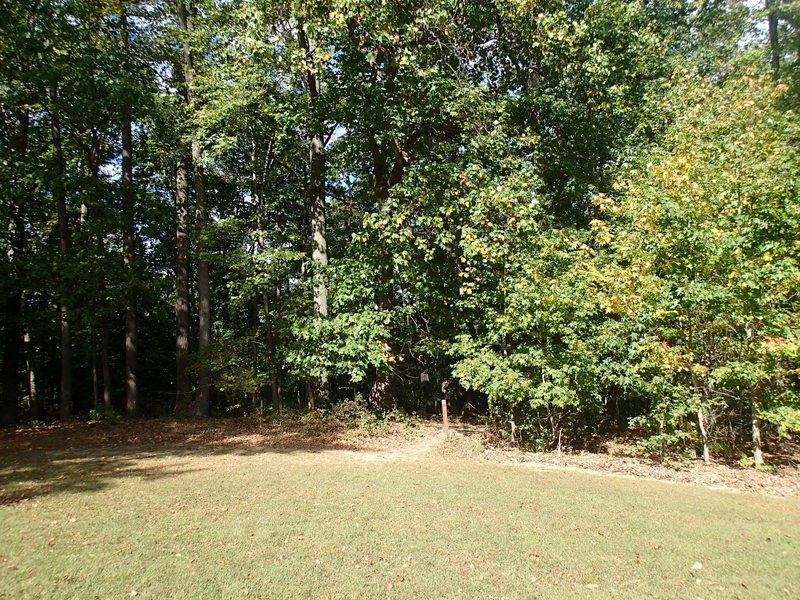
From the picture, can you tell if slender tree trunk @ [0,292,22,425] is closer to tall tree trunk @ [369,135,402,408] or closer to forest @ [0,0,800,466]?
forest @ [0,0,800,466]

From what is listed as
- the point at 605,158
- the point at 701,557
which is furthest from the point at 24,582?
the point at 605,158

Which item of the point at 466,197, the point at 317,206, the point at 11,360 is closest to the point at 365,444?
the point at 466,197

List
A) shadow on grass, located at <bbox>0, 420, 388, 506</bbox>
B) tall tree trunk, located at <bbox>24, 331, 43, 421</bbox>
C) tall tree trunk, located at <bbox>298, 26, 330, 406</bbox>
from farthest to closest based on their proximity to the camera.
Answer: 1. tall tree trunk, located at <bbox>24, 331, 43, 421</bbox>
2. tall tree trunk, located at <bbox>298, 26, 330, 406</bbox>
3. shadow on grass, located at <bbox>0, 420, 388, 506</bbox>

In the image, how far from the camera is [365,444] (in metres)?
11.8

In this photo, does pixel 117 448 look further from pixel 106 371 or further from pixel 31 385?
pixel 31 385

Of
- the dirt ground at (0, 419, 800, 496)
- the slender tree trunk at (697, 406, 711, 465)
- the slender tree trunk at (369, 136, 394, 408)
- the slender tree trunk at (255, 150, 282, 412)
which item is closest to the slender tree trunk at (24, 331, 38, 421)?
the dirt ground at (0, 419, 800, 496)

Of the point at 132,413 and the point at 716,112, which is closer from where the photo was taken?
the point at 716,112

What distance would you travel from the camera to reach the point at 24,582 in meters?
3.76

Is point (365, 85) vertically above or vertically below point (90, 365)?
above

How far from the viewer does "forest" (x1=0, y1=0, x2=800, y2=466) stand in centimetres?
893

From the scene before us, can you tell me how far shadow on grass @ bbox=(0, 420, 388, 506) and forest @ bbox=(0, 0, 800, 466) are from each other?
5.51 feet

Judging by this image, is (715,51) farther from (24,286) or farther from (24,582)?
(24,286)

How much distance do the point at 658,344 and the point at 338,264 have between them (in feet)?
26.7

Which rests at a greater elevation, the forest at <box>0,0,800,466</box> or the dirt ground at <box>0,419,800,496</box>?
the forest at <box>0,0,800,466</box>
